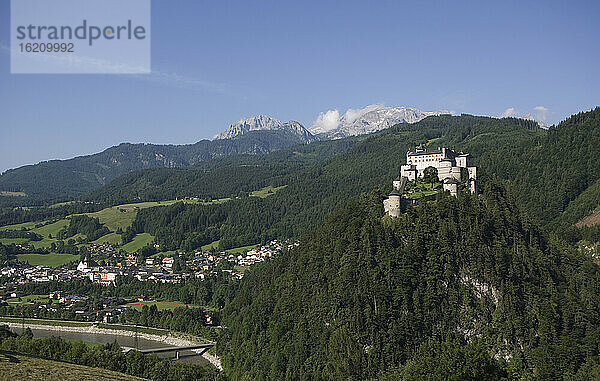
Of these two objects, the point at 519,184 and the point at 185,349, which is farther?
the point at 519,184

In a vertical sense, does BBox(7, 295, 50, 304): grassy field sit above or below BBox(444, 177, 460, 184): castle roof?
below

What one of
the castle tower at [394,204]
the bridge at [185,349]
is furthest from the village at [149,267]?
the castle tower at [394,204]

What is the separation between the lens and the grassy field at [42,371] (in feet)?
138

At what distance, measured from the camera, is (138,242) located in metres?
184

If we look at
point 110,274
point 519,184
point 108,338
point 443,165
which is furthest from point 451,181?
point 110,274

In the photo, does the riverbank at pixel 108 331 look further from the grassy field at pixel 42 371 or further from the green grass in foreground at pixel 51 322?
the grassy field at pixel 42 371

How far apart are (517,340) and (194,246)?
12571 cm

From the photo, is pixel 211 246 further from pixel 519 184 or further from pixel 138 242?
pixel 519 184

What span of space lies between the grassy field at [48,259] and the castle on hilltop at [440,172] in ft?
369

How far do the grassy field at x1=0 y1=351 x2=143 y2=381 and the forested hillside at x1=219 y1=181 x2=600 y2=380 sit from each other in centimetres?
2206

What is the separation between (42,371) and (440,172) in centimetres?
6005

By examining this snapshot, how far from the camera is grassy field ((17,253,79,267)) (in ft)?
535

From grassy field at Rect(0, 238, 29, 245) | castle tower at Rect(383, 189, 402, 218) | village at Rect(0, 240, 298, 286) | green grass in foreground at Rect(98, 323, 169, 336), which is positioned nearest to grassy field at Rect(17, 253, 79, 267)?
village at Rect(0, 240, 298, 286)

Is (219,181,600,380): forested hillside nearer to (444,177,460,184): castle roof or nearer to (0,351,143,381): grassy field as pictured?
(444,177,460,184): castle roof
